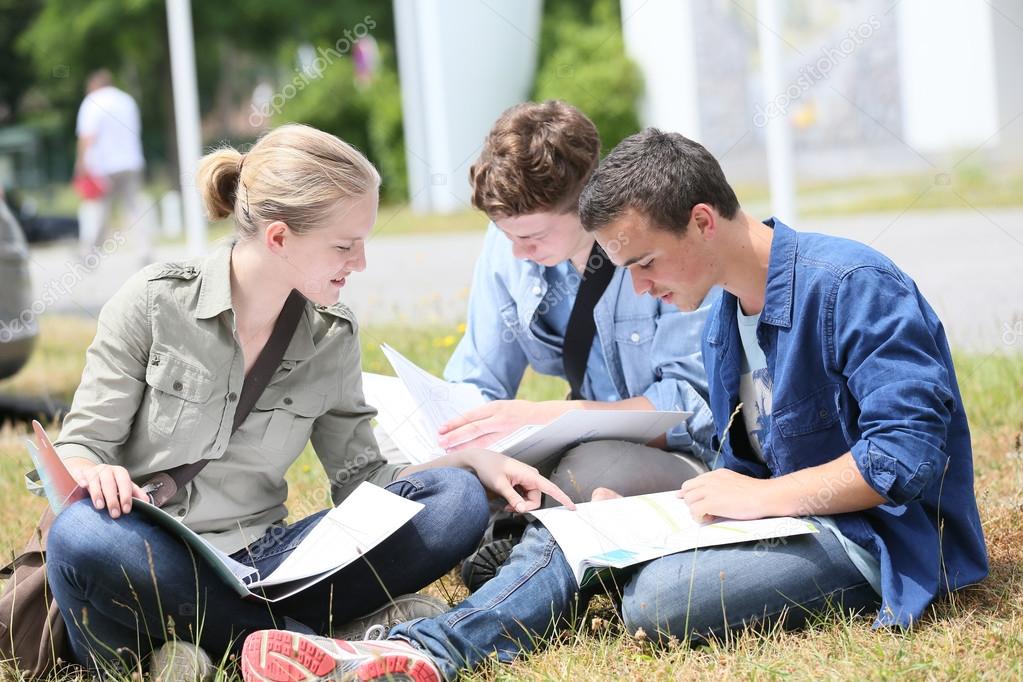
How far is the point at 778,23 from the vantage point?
721 centimetres

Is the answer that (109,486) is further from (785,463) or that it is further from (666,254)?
(785,463)

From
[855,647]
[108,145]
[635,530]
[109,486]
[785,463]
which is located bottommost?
[855,647]

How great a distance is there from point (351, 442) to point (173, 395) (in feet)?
1.70

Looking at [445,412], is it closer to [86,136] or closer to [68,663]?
[68,663]

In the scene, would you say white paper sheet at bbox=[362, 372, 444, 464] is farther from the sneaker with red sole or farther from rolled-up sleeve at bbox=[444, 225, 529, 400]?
the sneaker with red sole

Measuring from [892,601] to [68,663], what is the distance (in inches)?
69.7

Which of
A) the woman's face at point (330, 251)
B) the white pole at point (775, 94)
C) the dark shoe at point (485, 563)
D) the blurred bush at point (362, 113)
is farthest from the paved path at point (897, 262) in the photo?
the blurred bush at point (362, 113)

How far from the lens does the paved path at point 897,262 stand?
6.04 m

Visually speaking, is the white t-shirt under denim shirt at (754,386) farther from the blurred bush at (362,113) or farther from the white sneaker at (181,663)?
the blurred bush at (362,113)

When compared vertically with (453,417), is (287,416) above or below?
above

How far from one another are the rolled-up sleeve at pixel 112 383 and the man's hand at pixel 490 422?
35.7 inches

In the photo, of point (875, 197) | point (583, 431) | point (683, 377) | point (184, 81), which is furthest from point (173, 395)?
point (875, 197)

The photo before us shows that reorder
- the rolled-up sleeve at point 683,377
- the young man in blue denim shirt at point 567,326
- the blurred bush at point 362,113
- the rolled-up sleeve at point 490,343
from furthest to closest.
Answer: the blurred bush at point 362,113 < the rolled-up sleeve at point 490,343 < the rolled-up sleeve at point 683,377 < the young man in blue denim shirt at point 567,326

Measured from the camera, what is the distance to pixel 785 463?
2719mm
